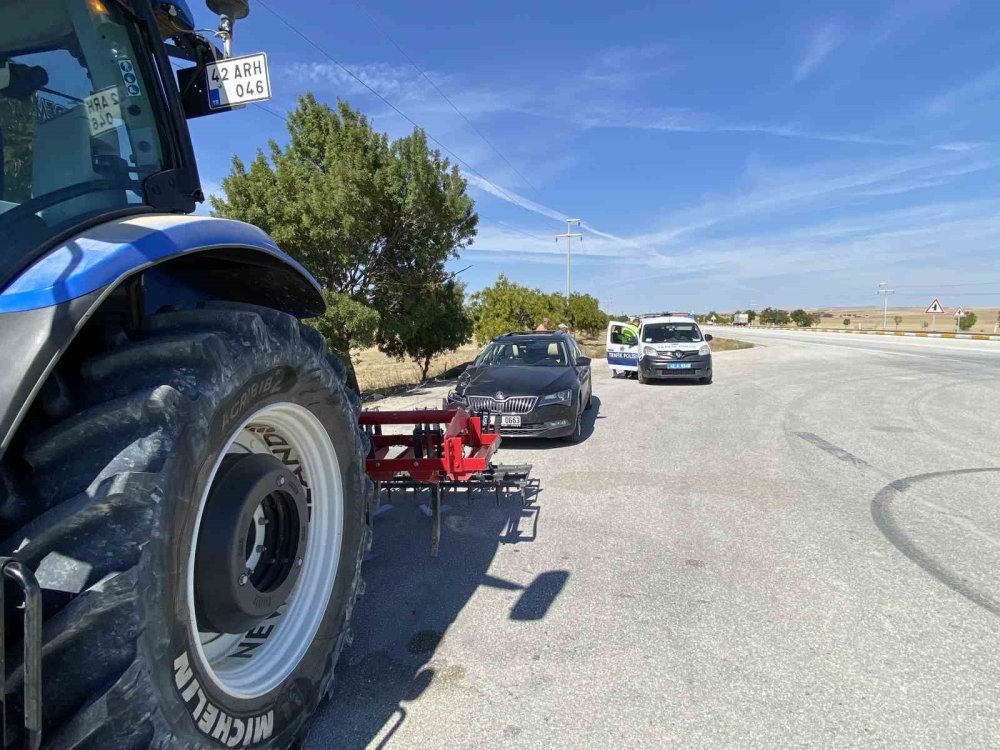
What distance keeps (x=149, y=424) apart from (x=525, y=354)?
7.93 metres

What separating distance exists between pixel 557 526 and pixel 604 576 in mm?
980

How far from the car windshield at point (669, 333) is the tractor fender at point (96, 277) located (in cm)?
1346

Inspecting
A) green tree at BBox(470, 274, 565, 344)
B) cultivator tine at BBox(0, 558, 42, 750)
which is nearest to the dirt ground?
green tree at BBox(470, 274, 565, 344)

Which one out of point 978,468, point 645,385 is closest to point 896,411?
point 978,468

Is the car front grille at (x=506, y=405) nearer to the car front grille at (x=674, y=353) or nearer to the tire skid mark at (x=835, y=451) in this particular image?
the tire skid mark at (x=835, y=451)

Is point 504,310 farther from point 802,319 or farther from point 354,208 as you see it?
point 802,319

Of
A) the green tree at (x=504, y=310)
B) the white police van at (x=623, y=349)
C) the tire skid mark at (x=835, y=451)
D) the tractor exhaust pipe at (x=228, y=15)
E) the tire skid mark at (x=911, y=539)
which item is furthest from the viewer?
the green tree at (x=504, y=310)

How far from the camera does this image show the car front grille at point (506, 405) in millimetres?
7527

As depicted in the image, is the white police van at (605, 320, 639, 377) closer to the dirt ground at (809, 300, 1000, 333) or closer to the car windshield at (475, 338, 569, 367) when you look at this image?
the car windshield at (475, 338, 569, 367)

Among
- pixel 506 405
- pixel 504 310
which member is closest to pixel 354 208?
pixel 506 405

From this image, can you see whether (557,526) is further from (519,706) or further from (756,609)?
(519,706)

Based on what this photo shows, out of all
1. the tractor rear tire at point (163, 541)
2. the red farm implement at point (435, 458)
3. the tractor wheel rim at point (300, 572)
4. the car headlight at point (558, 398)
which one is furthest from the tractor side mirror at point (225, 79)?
the car headlight at point (558, 398)

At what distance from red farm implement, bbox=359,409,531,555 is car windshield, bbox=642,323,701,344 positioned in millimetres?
10763

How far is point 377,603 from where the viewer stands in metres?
3.45
